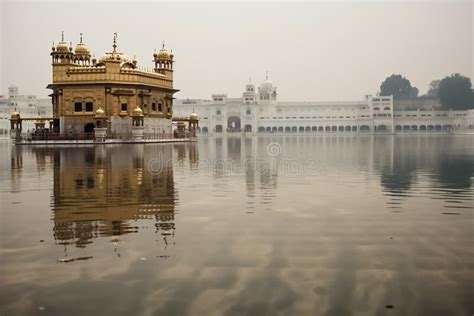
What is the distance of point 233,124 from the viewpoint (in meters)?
113

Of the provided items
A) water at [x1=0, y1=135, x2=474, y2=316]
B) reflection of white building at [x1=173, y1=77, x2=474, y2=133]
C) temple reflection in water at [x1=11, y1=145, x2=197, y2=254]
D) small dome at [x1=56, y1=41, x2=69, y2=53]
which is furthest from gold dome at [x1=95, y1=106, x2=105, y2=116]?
reflection of white building at [x1=173, y1=77, x2=474, y2=133]

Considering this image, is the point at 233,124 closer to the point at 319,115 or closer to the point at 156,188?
the point at 319,115

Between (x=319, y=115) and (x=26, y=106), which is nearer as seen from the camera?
(x=26, y=106)

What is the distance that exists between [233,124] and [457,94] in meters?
48.9

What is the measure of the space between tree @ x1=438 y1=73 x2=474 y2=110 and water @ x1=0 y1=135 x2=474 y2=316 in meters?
112

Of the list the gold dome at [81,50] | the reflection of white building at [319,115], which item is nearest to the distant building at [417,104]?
the reflection of white building at [319,115]

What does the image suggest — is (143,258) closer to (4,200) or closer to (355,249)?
(355,249)

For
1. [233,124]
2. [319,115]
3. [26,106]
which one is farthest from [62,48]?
[319,115]

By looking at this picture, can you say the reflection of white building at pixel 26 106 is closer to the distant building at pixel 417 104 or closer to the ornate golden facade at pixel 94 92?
the ornate golden facade at pixel 94 92

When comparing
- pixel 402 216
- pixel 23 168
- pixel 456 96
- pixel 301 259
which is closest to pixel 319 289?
pixel 301 259

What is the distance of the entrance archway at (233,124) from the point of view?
110575 mm

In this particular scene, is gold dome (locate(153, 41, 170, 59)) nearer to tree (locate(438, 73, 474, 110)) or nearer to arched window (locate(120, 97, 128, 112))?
arched window (locate(120, 97, 128, 112))

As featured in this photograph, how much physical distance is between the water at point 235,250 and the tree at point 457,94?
367ft

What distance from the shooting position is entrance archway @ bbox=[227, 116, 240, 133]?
11057cm
